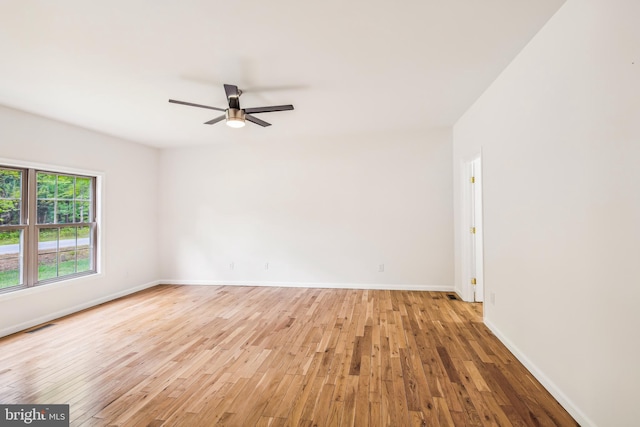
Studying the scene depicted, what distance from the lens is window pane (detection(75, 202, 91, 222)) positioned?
13.8ft

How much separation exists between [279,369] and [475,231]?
3.24 meters

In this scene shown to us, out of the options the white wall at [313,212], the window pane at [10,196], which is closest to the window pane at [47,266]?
the window pane at [10,196]

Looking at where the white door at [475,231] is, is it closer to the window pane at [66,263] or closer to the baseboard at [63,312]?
the baseboard at [63,312]

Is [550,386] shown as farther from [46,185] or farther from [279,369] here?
[46,185]

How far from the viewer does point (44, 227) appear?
12.3 feet

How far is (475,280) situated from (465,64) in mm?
2917

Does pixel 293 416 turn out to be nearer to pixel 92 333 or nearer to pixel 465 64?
pixel 92 333

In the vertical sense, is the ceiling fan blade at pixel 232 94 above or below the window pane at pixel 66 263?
above

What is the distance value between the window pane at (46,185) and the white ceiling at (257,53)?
824mm

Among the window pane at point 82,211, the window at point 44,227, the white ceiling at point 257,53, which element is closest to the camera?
the white ceiling at point 257,53

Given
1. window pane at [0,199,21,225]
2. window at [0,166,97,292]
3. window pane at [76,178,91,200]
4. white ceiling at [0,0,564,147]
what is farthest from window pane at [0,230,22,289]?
white ceiling at [0,0,564,147]

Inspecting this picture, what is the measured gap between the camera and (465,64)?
101 inches

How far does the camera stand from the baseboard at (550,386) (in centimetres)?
170

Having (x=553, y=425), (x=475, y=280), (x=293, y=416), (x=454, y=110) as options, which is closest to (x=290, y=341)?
(x=293, y=416)
